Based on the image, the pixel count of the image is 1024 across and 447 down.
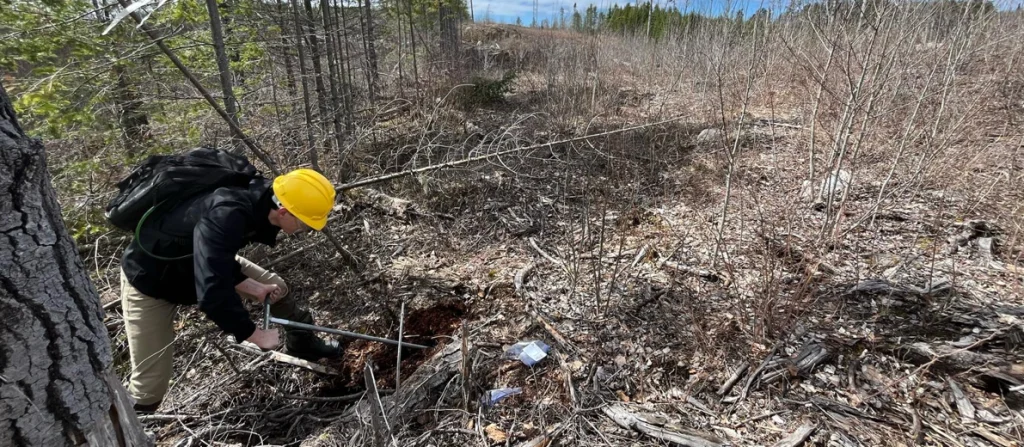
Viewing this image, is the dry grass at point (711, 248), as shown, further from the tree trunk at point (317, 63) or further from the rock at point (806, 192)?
the tree trunk at point (317, 63)

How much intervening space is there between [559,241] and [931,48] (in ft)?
15.0

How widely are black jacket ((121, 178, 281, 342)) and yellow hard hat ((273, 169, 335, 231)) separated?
5.8 inches

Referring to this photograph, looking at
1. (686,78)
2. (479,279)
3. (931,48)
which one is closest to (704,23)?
(686,78)

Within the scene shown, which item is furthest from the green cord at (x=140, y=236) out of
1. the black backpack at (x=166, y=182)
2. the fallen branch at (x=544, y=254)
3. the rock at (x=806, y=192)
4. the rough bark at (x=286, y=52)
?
the rock at (x=806, y=192)

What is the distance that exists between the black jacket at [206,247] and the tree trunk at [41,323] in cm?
93

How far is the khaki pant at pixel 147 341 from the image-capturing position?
231 centimetres

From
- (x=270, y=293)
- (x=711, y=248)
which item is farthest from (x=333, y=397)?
(x=711, y=248)

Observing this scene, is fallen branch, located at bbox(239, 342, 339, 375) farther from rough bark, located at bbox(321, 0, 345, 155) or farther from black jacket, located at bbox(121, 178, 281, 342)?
rough bark, located at bbox(321, 0, 345, 155)

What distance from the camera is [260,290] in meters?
2.59

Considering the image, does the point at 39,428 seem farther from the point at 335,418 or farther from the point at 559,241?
the point at 559,241

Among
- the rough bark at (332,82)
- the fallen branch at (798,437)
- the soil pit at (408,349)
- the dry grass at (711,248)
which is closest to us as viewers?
the fallen branch at (798,437)

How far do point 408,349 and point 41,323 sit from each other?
2.12m

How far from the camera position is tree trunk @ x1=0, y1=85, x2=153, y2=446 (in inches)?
33.6

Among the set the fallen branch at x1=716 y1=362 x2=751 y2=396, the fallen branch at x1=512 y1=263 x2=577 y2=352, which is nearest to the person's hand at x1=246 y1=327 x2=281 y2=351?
the fallen branch at x1=512 y1=263 x2=577 y2=352
